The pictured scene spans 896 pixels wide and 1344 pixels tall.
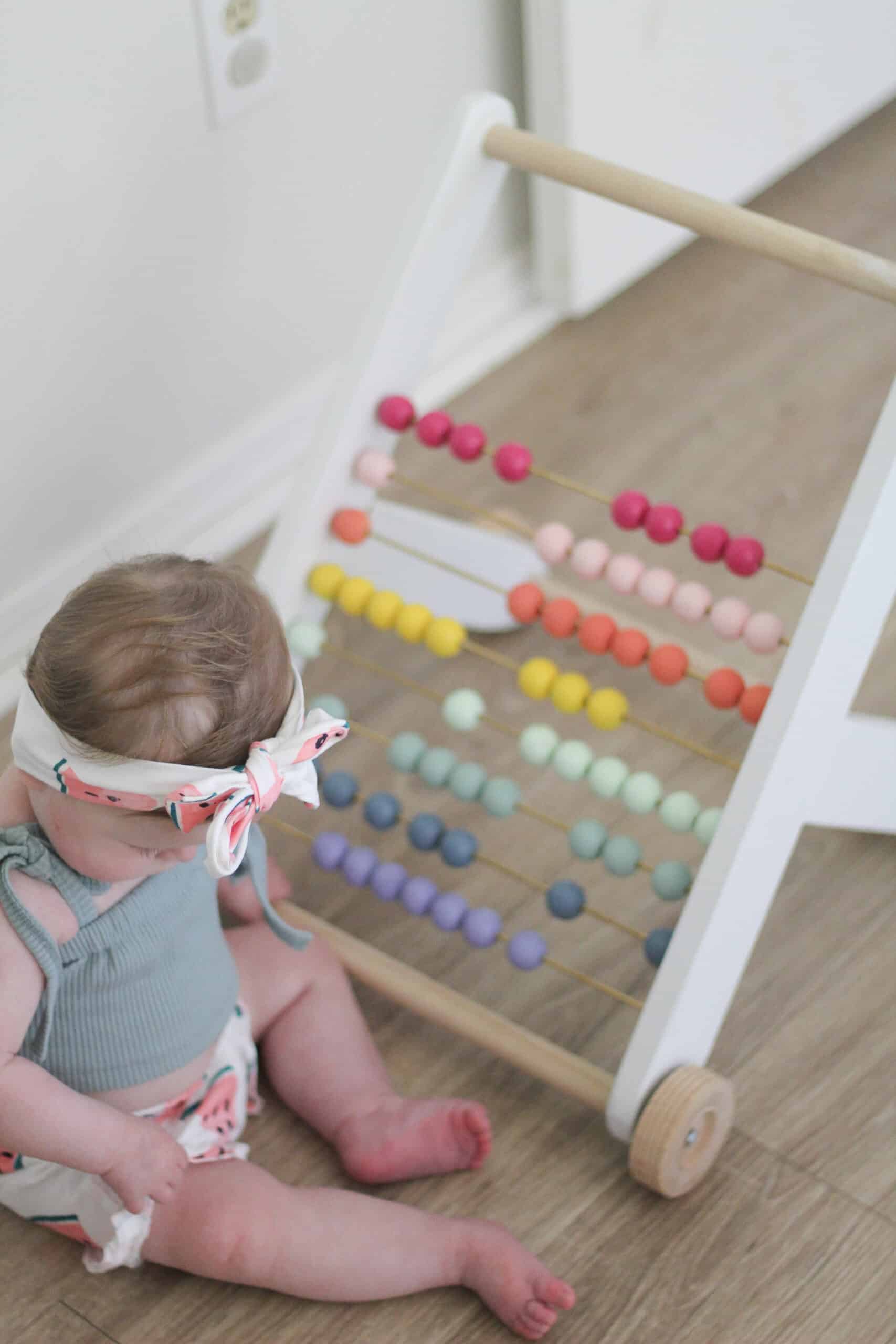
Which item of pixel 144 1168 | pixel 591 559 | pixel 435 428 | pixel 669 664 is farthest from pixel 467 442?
pixel 144 1168

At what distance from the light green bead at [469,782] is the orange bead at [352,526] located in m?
0.22

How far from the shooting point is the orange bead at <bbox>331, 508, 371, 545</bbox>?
1278 millimetres

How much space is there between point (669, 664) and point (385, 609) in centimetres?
24

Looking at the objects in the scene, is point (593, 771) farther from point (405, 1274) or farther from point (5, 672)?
point (5, 672)

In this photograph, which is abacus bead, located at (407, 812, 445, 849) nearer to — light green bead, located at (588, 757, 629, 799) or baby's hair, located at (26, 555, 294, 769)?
light green bead, located at (588, 757, 629, 799)

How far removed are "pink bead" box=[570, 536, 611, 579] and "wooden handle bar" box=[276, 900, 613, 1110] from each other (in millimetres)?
336

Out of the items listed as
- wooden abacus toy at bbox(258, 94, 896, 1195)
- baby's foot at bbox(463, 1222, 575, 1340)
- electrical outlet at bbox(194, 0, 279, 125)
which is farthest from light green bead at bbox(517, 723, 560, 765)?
electrical outlet at bbox(194, 0, 279, 125)

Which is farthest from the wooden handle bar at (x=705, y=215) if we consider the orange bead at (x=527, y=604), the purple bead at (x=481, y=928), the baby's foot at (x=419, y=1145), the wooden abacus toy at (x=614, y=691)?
the baby's foot at (x=419, y=1145)

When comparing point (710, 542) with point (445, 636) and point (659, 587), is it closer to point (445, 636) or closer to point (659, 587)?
point (659, 587)

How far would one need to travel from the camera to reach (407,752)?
1216 mm

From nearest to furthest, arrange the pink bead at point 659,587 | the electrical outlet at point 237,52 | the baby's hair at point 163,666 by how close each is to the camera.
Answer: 1. the baby's hair at point 163,666
2. the pink bead at point 659,587
3. the electrical outlet at point 237,52

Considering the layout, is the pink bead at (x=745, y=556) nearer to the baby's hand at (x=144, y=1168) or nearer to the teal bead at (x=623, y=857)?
the teal bead at (x=623, y=857)

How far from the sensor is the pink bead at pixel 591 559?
3.96 feet

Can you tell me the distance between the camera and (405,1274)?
1.00 meters
